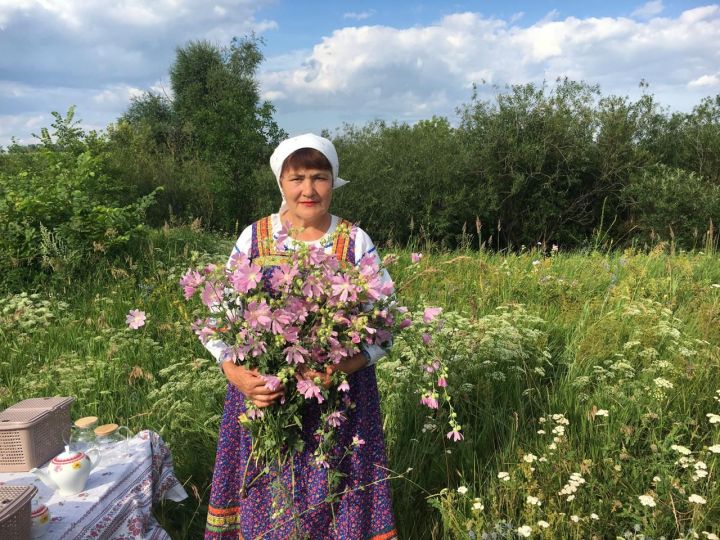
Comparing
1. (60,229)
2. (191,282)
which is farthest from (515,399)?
(60,229)

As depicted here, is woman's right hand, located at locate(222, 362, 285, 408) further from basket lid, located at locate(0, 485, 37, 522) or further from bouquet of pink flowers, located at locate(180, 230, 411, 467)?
basket lid, located at locate(0, 485, 37, 522)

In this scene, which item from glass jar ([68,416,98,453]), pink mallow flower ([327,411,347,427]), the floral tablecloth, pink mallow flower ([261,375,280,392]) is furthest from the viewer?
glass jar ([68,416,98,453])

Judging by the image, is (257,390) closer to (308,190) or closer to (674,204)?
(308,190)

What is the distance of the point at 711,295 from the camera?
4328 millimetres

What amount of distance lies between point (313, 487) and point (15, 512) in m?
0.94

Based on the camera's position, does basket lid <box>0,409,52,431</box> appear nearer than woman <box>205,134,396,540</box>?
No

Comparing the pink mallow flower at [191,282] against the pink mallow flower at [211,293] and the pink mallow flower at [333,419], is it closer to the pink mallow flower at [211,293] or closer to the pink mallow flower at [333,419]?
the pink mallow flower at [211,293]

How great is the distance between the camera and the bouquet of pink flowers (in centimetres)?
138

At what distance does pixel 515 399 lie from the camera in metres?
2.98

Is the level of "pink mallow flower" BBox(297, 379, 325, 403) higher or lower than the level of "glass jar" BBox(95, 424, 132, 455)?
higher

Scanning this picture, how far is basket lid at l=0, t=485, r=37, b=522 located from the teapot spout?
448 millimetres

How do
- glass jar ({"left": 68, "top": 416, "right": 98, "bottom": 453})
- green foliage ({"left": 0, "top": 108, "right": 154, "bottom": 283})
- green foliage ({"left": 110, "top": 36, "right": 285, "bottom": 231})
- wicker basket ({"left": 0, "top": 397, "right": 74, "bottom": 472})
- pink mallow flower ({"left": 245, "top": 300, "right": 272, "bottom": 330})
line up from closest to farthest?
pink mallow flower ({"left": 245, "top": 300, "right": 272, "bottom": 330}) < wicker basket ({"left": 0, "top": 397, "right": 74, "bottom": 472}) < glass jar ({"left": 68, "top": 416, "right": 98, "bottom": 453}) < green foliage ({"left": 0, "top": 108, "right": 154, "bottom": 283}) < green foliage ({"left": 110, "top": 36, "right": 285, "bottom": 231})

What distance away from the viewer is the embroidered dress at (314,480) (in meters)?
1.85

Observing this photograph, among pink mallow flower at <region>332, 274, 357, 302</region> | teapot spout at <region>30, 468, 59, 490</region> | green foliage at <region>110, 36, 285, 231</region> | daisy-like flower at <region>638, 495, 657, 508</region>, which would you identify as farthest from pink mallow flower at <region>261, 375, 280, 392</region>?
green foliage at <region>110, 36, 285, 231</region>
